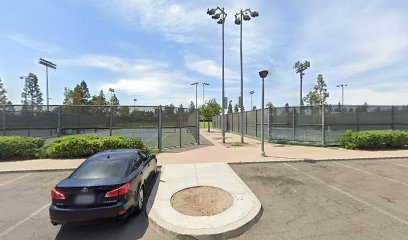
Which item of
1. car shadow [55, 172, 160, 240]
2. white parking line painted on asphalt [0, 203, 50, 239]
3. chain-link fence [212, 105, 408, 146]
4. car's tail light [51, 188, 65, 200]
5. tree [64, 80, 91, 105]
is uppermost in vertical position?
tree [64, 80, 91, 105]

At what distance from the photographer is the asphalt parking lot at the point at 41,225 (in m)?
4.29

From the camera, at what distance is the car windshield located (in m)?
→ 4.83

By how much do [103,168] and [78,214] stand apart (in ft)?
3.85

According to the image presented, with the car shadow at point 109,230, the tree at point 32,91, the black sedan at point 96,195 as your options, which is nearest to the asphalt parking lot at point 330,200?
the car shadow at point 109,230

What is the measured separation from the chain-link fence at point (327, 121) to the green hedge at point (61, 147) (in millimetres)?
10504

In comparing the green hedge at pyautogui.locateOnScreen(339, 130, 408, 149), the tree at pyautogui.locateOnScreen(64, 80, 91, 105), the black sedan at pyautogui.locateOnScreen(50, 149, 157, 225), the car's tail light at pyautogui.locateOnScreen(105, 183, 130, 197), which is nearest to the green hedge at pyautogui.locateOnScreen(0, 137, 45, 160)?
the black sedan at pyautogui.locateOnScreen(50, 149, 157, 225)

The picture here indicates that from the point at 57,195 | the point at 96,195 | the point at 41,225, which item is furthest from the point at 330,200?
the point at 41,225

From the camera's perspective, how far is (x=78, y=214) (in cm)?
410

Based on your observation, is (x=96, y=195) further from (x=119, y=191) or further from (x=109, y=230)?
(x=109, y=230)

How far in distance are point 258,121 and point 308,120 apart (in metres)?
5.15

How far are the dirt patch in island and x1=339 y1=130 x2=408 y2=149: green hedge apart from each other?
35.5 ft

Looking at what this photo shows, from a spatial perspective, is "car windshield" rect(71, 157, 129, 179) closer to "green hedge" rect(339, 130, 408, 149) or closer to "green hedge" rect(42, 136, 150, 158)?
"green hedge" rect(42, 136, 150, 158)

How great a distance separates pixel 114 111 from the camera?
43.7ft

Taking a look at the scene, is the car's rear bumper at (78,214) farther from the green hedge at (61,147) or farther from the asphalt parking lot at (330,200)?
the green hedge at (61,147)
